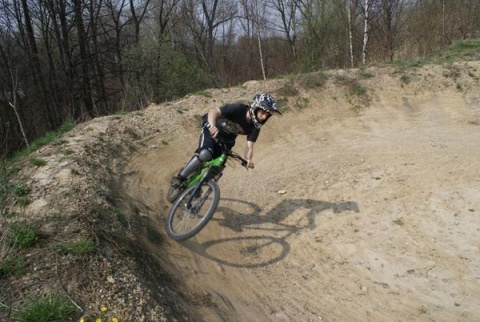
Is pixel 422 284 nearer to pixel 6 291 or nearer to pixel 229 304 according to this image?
pixel 229 304

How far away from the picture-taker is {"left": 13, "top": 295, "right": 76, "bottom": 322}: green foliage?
2.96 meters

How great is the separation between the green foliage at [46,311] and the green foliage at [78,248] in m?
Answer: 0.65

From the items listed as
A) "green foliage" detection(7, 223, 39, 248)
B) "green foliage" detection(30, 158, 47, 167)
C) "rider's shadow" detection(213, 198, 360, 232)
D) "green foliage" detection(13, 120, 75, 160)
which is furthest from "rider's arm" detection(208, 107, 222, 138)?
"green foliage" detection(13, 120, 75, 160)

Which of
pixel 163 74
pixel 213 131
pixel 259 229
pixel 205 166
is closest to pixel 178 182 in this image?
pixel 205 166

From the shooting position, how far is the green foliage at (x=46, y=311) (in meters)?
2.96

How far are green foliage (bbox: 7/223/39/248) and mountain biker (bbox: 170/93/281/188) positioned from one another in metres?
2.18

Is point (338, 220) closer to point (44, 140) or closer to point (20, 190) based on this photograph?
point (20, 190)

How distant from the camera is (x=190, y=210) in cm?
512

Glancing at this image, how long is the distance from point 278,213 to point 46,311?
4458 mm

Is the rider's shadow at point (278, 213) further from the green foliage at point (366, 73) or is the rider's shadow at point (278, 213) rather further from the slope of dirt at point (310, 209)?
the green foliage at point (366, 73)

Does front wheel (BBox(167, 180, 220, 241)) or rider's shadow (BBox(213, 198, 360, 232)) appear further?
rider's shadow (BBox(213, 198, 360, 232))

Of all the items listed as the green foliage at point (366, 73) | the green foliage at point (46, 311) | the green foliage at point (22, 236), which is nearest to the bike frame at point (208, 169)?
the green foliage at point (22, 236)

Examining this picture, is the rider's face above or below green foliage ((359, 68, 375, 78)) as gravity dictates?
below

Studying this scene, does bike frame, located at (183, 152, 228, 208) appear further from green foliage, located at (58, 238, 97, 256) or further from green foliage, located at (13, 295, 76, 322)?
green foliage, located at (13, 295, 76, 322)
